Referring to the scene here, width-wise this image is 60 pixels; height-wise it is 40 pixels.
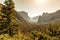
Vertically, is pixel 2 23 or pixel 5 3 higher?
pixel 5 3

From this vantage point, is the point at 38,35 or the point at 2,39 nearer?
the point at 2,39

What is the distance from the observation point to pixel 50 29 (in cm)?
3659

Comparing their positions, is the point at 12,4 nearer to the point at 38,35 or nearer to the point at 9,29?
the point at 9,29

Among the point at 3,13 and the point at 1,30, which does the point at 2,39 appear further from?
the point at 3,13

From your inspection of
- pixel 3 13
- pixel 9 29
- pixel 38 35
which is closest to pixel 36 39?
pixel 38 35

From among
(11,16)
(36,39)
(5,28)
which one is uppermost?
(11,16)

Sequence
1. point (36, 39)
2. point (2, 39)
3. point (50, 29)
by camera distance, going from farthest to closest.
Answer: point (50, 29)
point (36, 39)
point (2, 39)

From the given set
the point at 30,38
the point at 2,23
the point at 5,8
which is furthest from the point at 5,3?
the point at 30,38

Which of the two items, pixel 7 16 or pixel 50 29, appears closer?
pixel 7 16

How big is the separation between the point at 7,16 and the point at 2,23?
1848 mm

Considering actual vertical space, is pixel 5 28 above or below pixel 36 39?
above

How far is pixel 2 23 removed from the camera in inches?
1265

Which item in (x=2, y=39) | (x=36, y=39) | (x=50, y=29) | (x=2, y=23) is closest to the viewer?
(x=2, y=39)

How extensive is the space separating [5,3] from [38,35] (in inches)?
369
